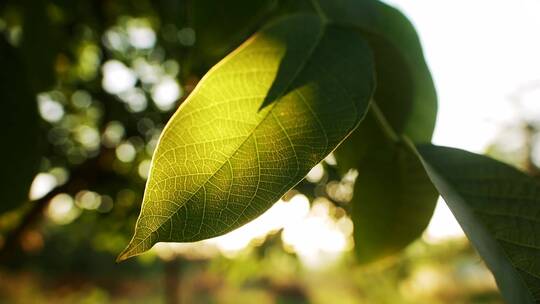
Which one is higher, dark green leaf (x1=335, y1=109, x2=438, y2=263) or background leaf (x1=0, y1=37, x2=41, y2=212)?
dark green leaf (x1=335, y1=109, x2=438, y2=263)

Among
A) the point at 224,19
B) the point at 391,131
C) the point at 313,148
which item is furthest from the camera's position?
the point at 224,19

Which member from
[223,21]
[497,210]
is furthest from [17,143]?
[497,210]

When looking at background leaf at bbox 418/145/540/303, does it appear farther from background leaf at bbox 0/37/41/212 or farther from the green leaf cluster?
background leaf at bbox 0/37/41/212

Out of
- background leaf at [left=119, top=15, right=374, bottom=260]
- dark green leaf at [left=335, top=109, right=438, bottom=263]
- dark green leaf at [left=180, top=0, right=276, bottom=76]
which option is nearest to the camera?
background leaf at [left=119, top=15, right=374, bottom=260]

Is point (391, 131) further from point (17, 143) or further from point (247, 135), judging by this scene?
point (17, 143)

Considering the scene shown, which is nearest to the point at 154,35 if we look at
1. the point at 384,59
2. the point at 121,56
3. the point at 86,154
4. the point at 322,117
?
the point at 121,56

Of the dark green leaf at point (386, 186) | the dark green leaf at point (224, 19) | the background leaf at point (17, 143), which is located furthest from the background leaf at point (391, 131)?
the background leaf at point (17, 143)

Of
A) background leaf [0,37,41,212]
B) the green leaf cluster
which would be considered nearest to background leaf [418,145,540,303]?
the green leaf cluster
